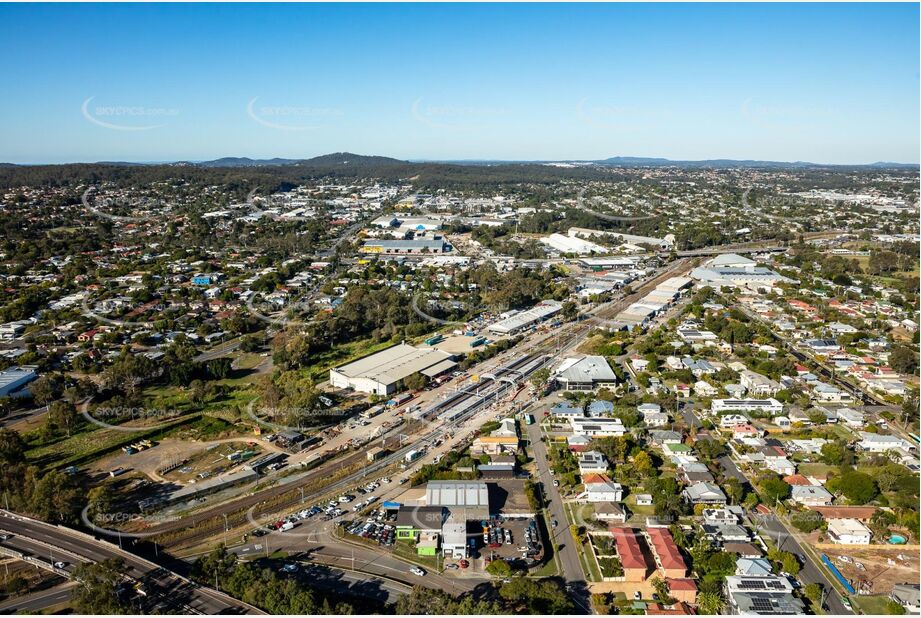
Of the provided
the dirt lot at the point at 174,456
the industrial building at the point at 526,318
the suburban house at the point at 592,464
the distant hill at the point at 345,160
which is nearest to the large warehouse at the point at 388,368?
the dirt lot at the point at 174,456

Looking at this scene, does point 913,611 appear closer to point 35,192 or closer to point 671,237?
point 671,237

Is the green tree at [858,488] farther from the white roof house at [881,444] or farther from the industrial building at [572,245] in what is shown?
the industrial building at [572,245]

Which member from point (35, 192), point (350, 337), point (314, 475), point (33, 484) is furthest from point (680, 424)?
point (35, 192)

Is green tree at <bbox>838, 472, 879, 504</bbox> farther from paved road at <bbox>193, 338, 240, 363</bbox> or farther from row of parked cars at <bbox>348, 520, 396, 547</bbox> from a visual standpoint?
paved road at <bbox>193, 338, 240, 363</bbox>

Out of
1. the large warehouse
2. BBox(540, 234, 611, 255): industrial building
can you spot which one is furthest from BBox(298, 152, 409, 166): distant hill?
the large warehouse

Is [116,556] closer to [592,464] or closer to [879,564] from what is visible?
[592,464]

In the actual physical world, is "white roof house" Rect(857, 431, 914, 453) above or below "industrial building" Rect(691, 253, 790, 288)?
below
